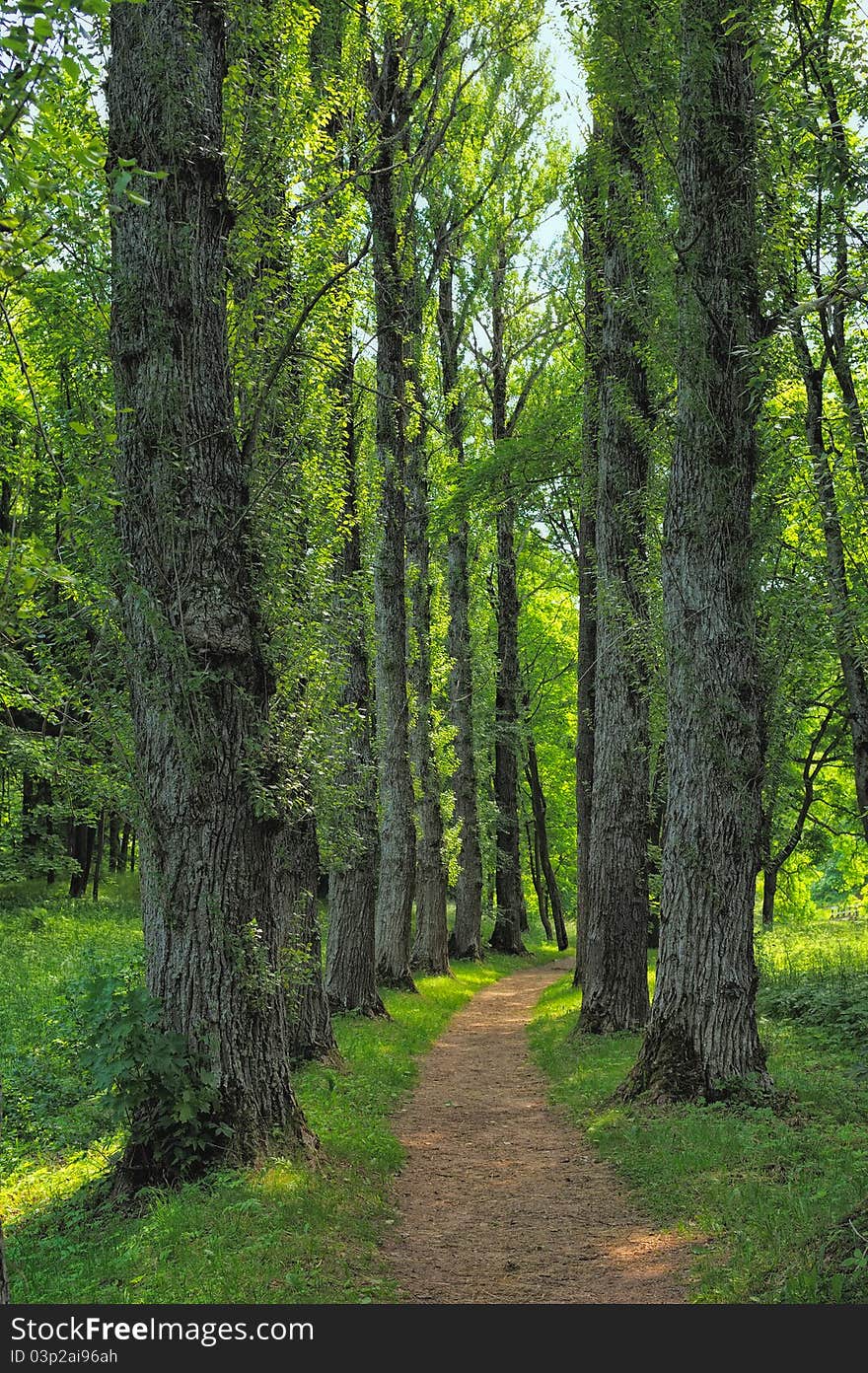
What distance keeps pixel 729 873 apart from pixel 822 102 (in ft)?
17.7

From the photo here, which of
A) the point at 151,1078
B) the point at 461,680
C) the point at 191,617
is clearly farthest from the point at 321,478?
the point at 461,680

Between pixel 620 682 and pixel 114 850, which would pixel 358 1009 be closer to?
pixel 620 682

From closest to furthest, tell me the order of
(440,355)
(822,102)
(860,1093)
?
(822,102) < (860,1093) < (440,355)

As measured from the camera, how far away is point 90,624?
268 inches

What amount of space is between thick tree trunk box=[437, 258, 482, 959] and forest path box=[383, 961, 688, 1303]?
13.3 metres

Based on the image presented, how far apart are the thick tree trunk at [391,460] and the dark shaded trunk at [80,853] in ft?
48.6

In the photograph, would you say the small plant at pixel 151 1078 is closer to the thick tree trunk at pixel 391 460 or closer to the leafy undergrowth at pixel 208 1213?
the leafy undergrowth at pixel 208 1213

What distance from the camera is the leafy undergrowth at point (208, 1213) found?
15.9 feet

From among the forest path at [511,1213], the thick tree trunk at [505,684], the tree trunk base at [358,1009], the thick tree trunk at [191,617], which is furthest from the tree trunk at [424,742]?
the thick tree trunk at [191,617]

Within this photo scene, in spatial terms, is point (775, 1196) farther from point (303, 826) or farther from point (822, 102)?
point (822, 102)

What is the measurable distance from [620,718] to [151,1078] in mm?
7491

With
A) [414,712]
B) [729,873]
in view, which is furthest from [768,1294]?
[414,712]

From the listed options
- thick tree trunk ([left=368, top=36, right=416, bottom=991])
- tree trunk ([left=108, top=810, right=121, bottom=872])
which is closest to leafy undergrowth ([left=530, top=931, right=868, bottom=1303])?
thick tree trunk ([left=368, top=36, right=416, bottom=991])

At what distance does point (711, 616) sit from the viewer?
831cm
